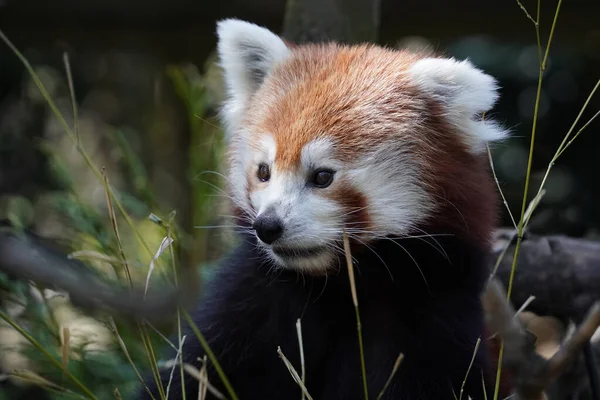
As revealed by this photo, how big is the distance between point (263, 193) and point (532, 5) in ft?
8.50

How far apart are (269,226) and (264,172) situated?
0.25m

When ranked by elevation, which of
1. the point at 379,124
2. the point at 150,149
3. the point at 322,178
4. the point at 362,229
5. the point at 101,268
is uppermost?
the point at 379,124

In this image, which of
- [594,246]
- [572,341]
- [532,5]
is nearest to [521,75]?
[532,5]

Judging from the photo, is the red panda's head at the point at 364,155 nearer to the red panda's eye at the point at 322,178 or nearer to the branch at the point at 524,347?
the red panda's eye at the point at 322,178

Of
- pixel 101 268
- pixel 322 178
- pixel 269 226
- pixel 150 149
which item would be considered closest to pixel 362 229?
pixel 322 178

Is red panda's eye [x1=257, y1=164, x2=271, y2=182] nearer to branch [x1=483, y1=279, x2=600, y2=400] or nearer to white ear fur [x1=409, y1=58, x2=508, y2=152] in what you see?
white ear fur [x1=409, y1=58, x2=508, y2=152]

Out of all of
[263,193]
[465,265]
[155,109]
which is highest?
[263,193]

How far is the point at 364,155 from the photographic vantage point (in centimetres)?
206

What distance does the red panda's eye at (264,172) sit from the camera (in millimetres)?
2103

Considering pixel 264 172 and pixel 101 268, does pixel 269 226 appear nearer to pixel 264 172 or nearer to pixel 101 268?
Answer: pixel 264 172

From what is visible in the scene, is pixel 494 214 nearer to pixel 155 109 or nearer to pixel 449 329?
pixel 449 329

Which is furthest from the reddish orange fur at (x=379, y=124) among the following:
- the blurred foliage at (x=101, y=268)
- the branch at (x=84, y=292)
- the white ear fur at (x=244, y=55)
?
the branch at (x=84, y=292)

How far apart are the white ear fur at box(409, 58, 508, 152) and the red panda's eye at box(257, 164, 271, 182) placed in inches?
17.9

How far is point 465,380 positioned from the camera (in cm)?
193
